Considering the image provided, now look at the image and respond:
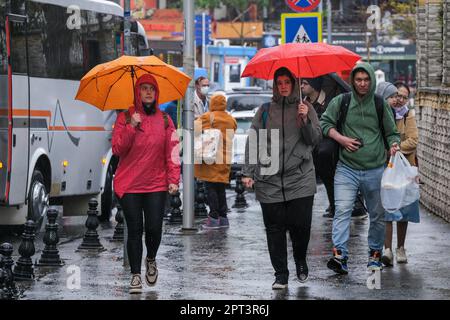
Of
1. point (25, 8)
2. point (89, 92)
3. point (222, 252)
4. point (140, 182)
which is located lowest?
point (222, 252)

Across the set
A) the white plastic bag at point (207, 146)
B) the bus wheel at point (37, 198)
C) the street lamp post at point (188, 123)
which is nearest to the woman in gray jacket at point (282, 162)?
the street lamp post at point (188, 123)

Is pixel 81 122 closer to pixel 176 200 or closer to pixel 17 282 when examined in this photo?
pixel 176 200

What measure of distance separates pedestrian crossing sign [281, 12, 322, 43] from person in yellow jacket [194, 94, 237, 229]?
181cm

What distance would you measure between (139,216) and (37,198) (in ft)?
18.0

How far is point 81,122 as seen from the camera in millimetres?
18281

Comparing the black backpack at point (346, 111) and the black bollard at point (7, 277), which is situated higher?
the black backpack at point (346, 111)

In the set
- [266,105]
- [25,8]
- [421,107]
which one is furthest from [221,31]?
[266,105]

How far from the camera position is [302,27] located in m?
18.4

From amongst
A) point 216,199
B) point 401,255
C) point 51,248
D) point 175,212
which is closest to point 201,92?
point 175,212

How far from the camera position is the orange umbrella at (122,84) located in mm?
11547

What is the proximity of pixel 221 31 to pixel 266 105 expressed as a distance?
68315mm

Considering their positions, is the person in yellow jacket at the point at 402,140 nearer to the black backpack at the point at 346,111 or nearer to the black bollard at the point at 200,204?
the black backpack at the point at 346,111

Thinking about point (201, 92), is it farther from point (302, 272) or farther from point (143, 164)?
point (143, 164)

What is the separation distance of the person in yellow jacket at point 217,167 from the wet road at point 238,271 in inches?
12.3
